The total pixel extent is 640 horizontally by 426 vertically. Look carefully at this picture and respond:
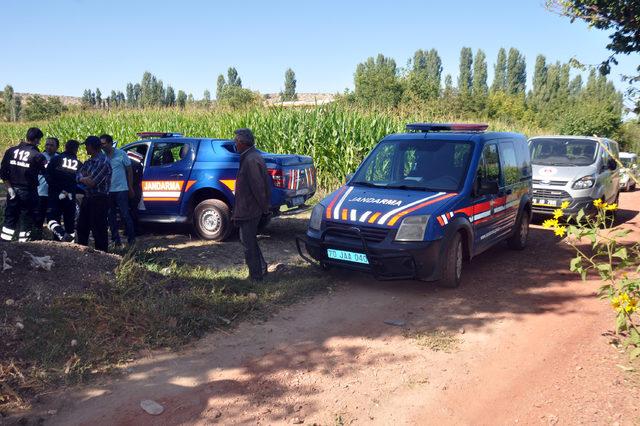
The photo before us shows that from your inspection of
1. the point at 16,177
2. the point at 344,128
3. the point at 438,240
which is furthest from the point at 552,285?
the point at 344,128

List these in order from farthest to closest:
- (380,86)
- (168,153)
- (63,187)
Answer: (380,86) → (168,153) → (63,187)

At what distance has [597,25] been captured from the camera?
8289 mm

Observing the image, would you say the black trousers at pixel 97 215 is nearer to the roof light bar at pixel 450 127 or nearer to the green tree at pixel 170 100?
the roof light bar at pixel 450 127

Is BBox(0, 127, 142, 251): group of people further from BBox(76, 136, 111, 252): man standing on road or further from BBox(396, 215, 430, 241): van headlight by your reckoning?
BBox(396, 215, 430, 241): van headlight

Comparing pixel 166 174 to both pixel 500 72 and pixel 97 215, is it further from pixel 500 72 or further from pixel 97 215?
pixel 500 72

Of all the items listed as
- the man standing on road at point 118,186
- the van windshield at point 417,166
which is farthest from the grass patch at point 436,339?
the man standing on road at point 118,186

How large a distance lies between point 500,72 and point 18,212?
73.4m

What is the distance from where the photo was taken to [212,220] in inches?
365

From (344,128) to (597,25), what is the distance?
24.4ft

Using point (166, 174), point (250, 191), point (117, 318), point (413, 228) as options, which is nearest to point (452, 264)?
point (413, 228)

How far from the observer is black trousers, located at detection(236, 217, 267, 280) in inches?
260

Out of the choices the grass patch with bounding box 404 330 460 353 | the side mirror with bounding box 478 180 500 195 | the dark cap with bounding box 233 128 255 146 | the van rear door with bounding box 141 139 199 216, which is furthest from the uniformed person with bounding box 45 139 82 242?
the side mirror with bounding box 478 180 500 195

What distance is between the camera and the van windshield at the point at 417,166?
6.91 metres

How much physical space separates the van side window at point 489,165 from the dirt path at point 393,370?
169 centimetres
